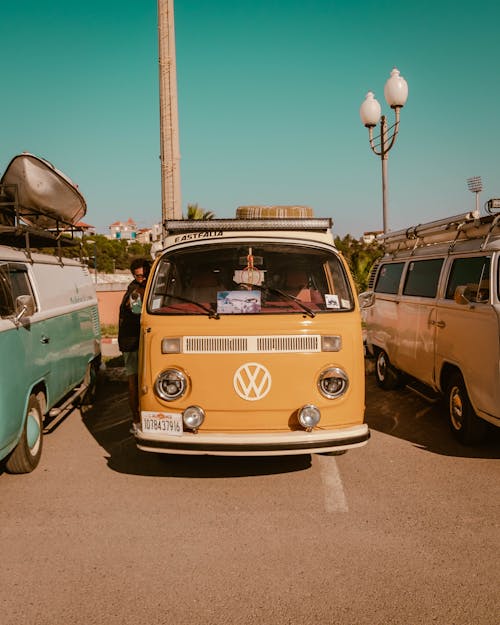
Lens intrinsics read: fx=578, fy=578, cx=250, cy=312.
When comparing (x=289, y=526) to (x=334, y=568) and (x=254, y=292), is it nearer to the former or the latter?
(x=334, y=568)

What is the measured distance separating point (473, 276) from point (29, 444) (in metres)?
4.52

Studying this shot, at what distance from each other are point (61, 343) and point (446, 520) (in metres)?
4.29

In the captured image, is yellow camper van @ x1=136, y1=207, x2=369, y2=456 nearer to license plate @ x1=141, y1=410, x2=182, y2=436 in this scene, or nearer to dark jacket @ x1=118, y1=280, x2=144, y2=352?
license plate @ x1=141, y1=410, x2=182, y2=436

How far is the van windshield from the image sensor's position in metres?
4.92

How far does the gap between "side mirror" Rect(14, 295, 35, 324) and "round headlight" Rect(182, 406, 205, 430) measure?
5.38 ft

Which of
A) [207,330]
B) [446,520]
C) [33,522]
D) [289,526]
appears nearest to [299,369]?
[207,330]

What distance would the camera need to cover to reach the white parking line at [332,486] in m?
4.41

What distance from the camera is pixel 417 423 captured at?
6797 millimetres

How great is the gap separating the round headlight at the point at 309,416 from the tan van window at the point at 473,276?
208 centimetres

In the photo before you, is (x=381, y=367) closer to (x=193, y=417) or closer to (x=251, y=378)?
(x=251, y=378)

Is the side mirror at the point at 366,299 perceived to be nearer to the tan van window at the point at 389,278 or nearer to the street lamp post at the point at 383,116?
the tan van window at the point at 389,278

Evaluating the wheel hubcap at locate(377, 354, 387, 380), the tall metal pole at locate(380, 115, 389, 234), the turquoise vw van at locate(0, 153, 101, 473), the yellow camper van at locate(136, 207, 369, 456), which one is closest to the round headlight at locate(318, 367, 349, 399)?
the yellow camper van at locate(136, 207, 369, 456)

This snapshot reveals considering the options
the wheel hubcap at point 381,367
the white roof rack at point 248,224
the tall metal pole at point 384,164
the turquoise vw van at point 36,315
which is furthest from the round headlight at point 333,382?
Answer: the tall metal pole at point 384,164

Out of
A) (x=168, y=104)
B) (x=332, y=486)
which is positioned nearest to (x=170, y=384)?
(x=332, y=486)
